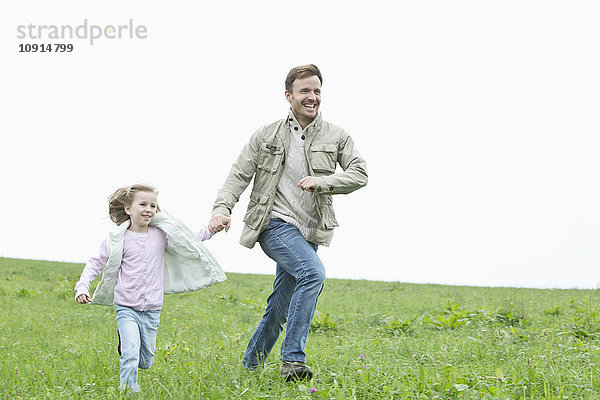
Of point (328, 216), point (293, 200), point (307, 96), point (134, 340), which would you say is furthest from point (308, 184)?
point (134, 340)

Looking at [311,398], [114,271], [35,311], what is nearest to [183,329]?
[35,311]

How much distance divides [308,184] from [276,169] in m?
0.55

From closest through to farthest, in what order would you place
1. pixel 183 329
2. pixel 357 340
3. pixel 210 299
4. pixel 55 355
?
pixel 55 355
pixel 357 340
pixel 183 329
pixel 210 299

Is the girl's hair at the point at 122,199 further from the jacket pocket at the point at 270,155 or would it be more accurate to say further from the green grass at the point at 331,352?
the green grass at the point at 331,352

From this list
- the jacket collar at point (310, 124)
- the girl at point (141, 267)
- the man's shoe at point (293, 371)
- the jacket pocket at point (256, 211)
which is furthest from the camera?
the jacket collar at point (310, 124)

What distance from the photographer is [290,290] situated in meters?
5.38

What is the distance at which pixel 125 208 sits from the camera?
535 cm

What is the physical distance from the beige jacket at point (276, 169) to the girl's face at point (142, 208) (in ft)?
1.77

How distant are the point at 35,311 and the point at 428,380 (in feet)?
30.6

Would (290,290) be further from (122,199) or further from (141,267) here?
(122,199)

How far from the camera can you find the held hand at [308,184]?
477cm

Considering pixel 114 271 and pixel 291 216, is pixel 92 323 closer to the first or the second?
pixel 114 271

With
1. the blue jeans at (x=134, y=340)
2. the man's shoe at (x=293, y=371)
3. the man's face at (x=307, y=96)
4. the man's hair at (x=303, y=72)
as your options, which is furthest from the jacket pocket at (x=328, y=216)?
the blue jeans at (x=134, y=340)

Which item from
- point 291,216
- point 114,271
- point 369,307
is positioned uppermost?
point 291,216
